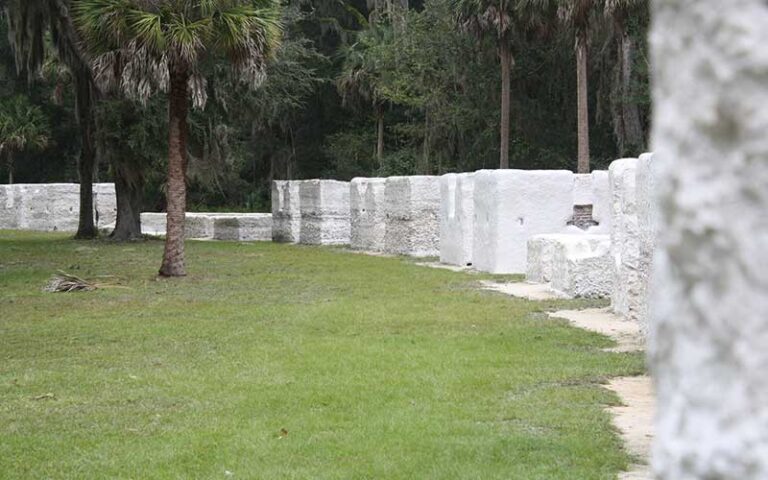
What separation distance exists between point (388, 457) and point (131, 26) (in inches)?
459

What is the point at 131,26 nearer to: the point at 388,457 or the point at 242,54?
the point at 242,54

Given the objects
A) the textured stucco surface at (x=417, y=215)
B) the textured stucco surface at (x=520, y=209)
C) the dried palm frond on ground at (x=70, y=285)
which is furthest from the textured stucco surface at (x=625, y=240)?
the textured stucco surface at (x=417, y=215)

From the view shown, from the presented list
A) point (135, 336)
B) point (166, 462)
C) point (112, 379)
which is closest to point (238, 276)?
point (135, 336)

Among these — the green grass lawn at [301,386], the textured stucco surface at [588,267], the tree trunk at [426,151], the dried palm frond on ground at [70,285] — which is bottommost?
the green grass lawn at [301,386]

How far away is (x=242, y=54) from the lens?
55.8ft

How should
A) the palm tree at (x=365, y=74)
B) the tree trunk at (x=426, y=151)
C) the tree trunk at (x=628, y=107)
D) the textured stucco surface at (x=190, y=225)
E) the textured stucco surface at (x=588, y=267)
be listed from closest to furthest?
1. the textured stucco surface at (x=588, y=267)
2. the tree trunk at (x=628, y=107)
3. the textured stucco surface at (x=190, y=225)
4. the tree trunk at (x=426, y=151)
5. the palm tree at (x=365, y=74)

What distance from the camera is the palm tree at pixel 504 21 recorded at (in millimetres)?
30359

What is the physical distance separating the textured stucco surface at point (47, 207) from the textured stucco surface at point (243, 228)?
16.4 feet

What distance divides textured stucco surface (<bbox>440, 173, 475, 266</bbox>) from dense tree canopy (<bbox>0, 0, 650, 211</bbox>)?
607cm

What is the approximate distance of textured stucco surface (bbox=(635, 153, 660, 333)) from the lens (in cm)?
1054

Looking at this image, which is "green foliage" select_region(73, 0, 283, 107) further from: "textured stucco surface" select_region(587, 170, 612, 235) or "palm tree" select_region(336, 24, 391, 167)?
"palm tree" select_region(336, 24, 391, 167)

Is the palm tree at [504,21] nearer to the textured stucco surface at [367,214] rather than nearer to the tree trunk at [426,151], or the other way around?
the textured stucco surface at [367,214]

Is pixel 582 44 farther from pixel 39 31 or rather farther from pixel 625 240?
pixel 625 240

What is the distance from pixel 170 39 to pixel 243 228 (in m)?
18.4
